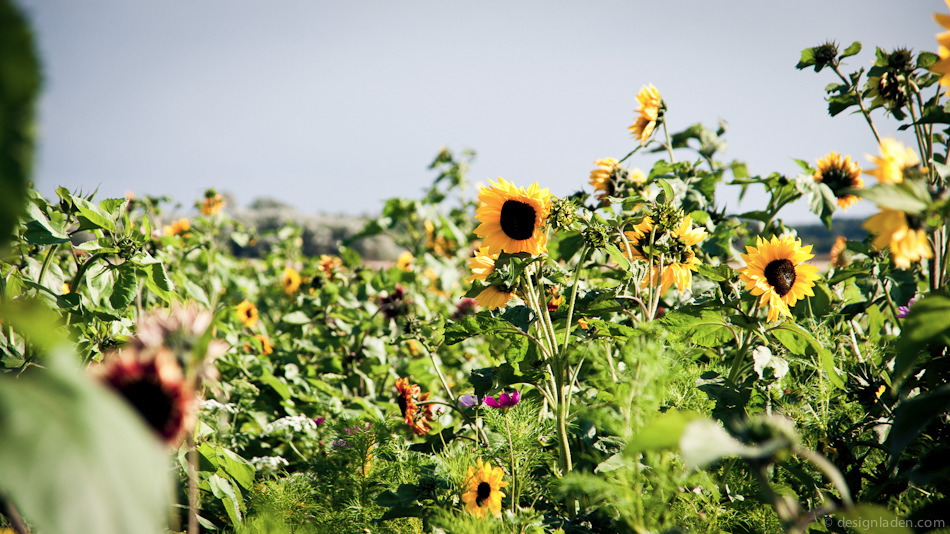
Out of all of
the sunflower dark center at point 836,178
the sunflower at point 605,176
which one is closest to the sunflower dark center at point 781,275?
the sunflower dark center at point 836,178

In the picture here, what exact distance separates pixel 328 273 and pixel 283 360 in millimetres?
635

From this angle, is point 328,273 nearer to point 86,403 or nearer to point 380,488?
point 380,488

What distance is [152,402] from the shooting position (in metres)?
0.50

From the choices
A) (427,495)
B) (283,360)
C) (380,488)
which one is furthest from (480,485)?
(283,360)

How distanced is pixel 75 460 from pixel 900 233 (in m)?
0.87

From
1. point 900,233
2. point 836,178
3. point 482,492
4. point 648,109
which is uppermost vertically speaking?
point 648,109

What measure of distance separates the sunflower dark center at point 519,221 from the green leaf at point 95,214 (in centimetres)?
93

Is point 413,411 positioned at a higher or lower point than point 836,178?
lower

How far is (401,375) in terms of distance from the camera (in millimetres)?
2541

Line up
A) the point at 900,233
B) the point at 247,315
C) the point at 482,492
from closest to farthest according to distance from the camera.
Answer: the point at 900,233 < the point at 482,492 < the point at 247,315

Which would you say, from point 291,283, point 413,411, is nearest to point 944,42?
point 413,411

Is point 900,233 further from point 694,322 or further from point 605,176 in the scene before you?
point 605,176

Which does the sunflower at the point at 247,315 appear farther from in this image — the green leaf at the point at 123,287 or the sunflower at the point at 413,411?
the green leaf at the point at 123,287

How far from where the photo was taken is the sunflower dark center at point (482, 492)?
1.25 m
